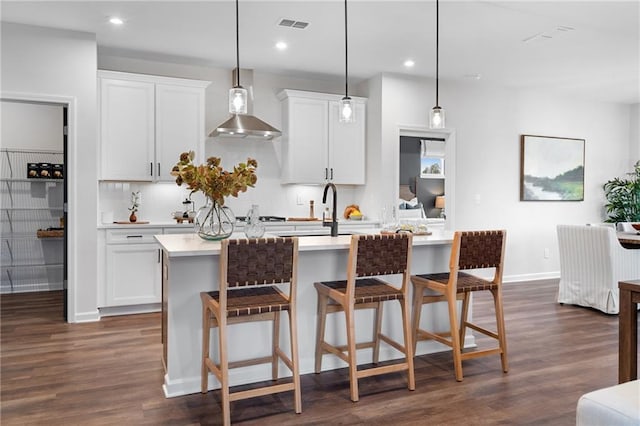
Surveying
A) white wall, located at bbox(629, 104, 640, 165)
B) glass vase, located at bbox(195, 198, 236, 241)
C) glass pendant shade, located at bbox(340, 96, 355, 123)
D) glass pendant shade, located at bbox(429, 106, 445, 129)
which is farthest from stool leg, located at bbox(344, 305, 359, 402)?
white wall, located at bbox(629, 104, 640, 165)

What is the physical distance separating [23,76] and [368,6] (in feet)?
10.3

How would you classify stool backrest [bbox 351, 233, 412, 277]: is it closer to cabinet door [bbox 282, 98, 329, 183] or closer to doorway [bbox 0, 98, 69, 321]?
cabinet door [bbox 282, 98, 329, 183]

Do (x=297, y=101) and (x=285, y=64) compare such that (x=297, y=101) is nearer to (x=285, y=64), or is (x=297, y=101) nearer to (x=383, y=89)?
(x=285, y=64)

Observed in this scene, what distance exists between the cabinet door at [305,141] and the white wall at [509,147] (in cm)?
74

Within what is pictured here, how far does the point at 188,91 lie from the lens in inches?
204

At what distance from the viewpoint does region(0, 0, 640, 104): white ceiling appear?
3945mm

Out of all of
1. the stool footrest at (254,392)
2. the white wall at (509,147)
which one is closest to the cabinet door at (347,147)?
the white wall at (509,147)

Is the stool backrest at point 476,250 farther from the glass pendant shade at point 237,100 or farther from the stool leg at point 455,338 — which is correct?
the glass pendant shade at point 237,100

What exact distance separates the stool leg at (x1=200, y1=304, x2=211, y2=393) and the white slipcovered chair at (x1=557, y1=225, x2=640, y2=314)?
3.97 m

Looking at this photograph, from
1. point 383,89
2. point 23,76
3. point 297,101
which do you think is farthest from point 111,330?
point 383,89

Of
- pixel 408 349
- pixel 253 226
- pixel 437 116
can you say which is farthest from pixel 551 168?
pixel 253 226

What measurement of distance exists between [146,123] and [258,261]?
316 centimetres

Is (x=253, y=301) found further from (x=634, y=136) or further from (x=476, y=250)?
(x=634, y=136)

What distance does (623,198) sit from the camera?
7.39 m
